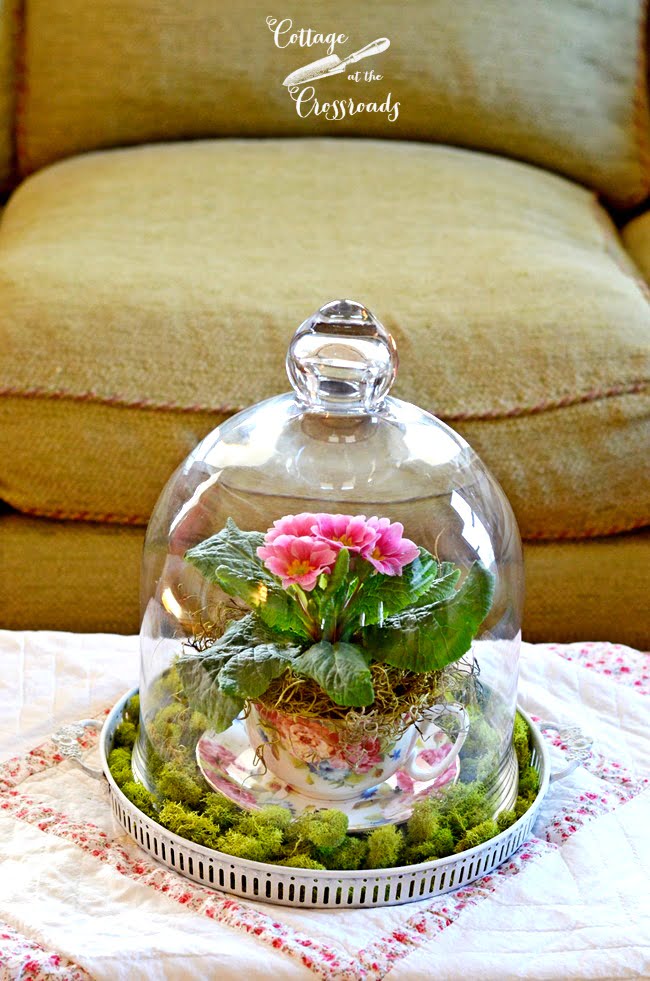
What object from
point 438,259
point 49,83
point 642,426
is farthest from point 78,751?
point 49,83

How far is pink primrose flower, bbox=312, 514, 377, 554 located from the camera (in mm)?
738

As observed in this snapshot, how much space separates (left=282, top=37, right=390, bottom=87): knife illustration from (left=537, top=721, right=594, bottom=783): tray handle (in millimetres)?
1179

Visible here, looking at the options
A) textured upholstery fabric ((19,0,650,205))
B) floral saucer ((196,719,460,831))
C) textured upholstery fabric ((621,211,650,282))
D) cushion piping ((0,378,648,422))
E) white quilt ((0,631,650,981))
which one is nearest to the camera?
white quilt ((0,631,650,981))

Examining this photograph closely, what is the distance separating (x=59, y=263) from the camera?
137 centimetres

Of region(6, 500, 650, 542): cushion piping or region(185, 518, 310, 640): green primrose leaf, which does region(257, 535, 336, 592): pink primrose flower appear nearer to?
region(185, 518, 310, 640): green primrose leaf

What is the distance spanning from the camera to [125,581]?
1.30 meters

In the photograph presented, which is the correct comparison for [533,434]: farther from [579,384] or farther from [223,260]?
[223,260]

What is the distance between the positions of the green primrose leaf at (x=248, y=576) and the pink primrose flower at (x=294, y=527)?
0.02m

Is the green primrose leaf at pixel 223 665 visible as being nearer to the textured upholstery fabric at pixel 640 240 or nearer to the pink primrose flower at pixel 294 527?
the pink primrose flower at pixel 294 527

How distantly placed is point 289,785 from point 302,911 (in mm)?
95

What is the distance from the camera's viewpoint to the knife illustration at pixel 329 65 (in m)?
1.74

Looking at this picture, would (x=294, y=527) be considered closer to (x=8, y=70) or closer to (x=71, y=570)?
(x=71, y=570)

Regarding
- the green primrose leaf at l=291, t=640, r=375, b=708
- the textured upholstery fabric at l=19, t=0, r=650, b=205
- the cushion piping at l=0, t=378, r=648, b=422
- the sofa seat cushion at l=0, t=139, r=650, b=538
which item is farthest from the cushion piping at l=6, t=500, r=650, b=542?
the textured upholstery fabric at l=19, t=0, r=650, b=205

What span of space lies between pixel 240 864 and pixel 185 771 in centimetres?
11
